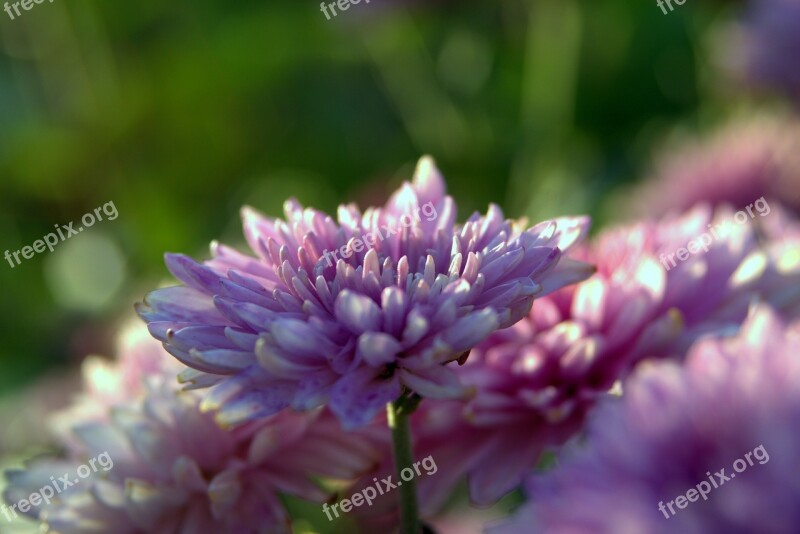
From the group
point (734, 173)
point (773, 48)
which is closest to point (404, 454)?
point (734, 173)

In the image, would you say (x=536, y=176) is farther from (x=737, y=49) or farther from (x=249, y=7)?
(x=249, y=7)

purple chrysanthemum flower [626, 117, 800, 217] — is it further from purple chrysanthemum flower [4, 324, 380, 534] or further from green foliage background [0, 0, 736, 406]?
purple chrysanthemum flower [4, 324, 380, 534]

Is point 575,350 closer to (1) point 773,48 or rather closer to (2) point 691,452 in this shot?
(2) point 691,452

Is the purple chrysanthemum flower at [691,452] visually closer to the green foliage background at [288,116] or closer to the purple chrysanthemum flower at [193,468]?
the purple chrysanthemum flower at [193,468]

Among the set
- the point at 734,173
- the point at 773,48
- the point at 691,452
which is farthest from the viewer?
the point at 773,48

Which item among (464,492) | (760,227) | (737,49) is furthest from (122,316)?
(737,49)

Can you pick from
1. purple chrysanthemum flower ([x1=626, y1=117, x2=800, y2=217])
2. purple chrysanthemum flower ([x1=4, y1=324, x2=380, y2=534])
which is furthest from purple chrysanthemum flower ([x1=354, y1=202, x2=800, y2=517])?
→ purple chrysanthemum flower ([x1=626, y1=117, x2=800, y2=217])
